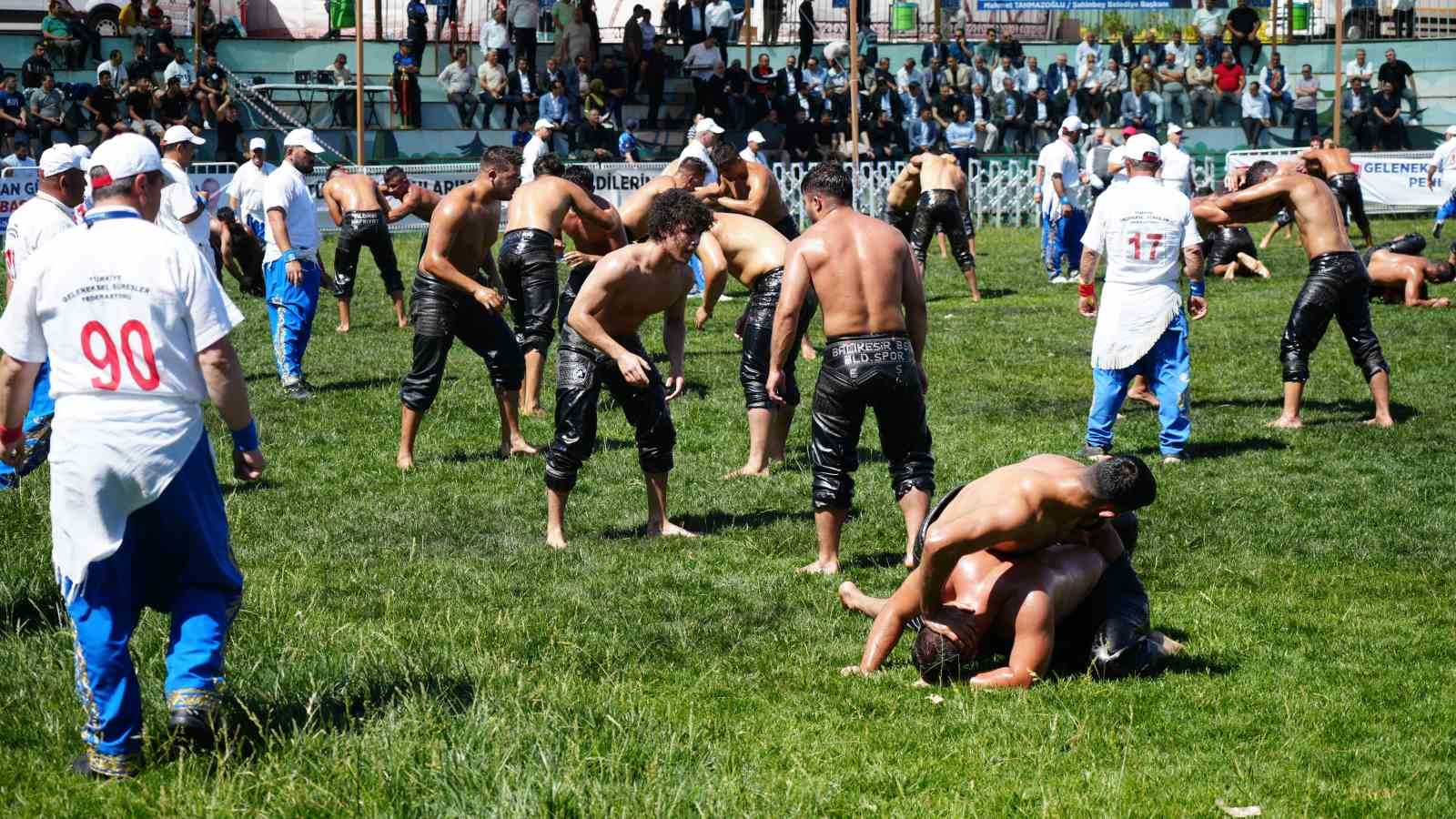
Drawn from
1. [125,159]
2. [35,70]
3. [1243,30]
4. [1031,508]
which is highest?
[1243,30]

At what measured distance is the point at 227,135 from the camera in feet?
84.0

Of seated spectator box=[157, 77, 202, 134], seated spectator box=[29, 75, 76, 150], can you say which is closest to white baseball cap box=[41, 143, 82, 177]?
seated spectator box=[157, 77, 202, 134]

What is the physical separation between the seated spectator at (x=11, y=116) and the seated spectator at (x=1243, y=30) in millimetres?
23182

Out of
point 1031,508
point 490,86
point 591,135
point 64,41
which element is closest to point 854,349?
point 1031,508

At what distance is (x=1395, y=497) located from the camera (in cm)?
931

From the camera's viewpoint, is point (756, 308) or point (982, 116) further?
point (982, 116)

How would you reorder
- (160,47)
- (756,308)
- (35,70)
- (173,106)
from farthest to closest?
(160,47) → (35,70) → (173,106) → (756,308)

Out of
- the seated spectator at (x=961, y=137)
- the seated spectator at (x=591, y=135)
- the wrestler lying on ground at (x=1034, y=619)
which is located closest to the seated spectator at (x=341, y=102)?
the seated spectator at (x=591, y=135)

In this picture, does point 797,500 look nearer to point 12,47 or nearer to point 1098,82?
point 12,47

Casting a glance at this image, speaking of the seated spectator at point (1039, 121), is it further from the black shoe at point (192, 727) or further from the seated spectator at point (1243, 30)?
the black shoe at point (192, 727)

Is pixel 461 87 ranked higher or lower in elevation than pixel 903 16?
lower

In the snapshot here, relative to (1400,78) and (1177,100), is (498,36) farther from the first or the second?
(1400,78)

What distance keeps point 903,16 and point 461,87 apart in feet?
37.4

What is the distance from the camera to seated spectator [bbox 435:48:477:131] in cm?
2916
